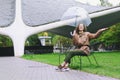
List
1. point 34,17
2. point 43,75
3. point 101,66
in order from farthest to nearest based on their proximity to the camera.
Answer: point 34,17 → point 101,66 → point 43,75

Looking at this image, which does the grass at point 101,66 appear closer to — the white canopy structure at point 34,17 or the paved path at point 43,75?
the paved path at point 43,75

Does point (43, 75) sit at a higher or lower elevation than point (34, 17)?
lower

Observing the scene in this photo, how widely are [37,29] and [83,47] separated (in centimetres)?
2381

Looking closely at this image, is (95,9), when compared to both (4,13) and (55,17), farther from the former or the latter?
(4,13)

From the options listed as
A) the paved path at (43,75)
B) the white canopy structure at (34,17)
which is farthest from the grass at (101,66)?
the white canopy structure at (34,17)

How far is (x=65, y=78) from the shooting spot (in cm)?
1030

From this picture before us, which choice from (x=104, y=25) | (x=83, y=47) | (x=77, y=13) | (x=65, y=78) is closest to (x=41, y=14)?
(x=104, y=25)

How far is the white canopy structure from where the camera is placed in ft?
118

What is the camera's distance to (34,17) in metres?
38.2

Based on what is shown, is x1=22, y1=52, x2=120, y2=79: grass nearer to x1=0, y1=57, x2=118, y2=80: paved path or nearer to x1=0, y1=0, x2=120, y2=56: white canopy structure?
x1=0, y1=57, x2=118, y2=80: paved path

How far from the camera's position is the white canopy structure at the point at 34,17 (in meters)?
36.0

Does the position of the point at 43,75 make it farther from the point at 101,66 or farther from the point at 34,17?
the point at 34,17

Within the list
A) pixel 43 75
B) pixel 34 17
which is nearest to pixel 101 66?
pixel 43 75

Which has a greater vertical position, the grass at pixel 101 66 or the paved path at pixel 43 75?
the grass at pixel 101 66
